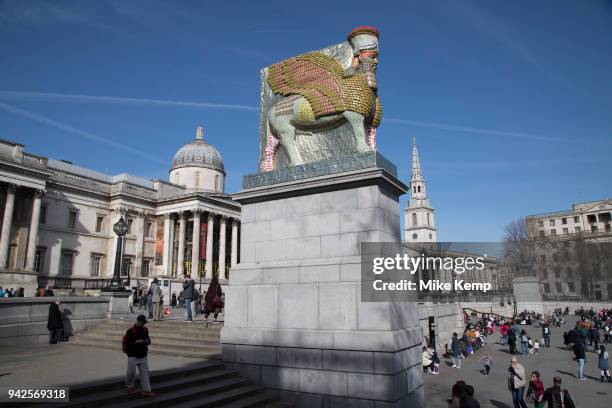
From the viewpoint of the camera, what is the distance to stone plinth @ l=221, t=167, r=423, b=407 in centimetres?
818

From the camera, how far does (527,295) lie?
165 feet

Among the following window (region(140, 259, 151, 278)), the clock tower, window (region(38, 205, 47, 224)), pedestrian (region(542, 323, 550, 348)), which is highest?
the clock tower

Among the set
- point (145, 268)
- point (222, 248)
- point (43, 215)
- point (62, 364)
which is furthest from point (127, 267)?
point (62, 364)

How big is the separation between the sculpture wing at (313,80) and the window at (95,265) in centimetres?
4902

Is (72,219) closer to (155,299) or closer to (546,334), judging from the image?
(155,299)

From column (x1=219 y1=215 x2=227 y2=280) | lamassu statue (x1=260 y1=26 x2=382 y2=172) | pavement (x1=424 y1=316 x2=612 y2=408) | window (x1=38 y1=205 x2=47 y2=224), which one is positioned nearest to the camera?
lamassu statue (x1=260 y1=26 x2=382 y2=172)

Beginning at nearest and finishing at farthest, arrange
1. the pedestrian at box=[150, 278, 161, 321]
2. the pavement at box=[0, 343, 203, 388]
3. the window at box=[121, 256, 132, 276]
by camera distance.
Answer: the pavement at box=[0, 343, 203, 388] → the pedestrian at box=[150, 278, 161, 321] → the window at box=[121, 256, 132, 276]

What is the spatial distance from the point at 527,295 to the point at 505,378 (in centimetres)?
3845

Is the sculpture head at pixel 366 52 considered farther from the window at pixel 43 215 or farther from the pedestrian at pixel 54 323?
the window at pixel 43 215

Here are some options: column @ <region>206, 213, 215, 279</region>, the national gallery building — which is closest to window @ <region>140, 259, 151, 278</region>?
the national gallery building

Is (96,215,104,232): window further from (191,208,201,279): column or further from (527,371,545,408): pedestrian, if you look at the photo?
(527,371,545,408): pedestrian

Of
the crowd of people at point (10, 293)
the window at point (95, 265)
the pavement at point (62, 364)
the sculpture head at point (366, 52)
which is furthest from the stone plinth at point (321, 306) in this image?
the window at point (95, 265)

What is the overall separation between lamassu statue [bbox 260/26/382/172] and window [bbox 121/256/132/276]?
158 feet

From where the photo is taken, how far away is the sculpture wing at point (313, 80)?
1034cm
